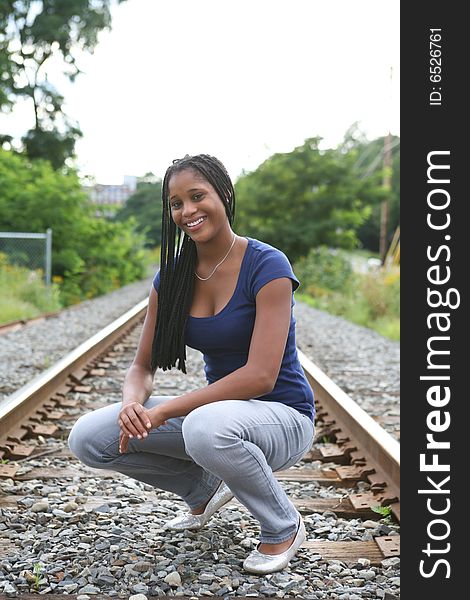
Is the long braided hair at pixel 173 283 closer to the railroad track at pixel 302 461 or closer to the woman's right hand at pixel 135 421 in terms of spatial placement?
the woman's right hand at pixel 135 421

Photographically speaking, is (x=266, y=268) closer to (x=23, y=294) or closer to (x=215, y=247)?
(x=215, y=247)

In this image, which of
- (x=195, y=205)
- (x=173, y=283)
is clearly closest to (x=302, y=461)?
(x=173, y=283)

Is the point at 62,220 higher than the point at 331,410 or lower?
higher

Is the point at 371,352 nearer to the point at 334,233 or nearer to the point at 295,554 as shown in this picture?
the point at 295,554

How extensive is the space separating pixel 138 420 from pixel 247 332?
44 cm

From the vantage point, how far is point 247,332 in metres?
2.80

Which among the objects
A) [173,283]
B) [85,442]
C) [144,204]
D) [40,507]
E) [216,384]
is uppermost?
[144,204]

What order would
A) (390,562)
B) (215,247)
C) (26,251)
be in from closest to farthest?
(390,562) < (215,247) < (26,251)

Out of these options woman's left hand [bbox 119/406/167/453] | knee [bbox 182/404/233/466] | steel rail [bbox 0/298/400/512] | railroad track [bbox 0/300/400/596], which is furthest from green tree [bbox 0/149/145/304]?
knee [bbox 182/404/233/466]

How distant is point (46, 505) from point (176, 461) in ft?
1.99

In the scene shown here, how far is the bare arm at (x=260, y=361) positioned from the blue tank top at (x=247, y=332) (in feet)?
0.19

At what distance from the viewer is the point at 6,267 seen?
670 inches

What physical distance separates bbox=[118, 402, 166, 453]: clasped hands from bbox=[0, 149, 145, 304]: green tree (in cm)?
1643

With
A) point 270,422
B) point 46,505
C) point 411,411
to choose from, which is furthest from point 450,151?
point 46,505
